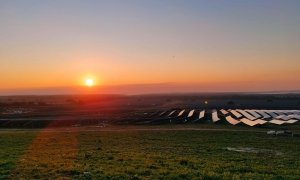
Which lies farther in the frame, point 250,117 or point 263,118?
point 250,117

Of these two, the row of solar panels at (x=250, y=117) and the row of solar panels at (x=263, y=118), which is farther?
the row of solar panels at (x=250, y=117)

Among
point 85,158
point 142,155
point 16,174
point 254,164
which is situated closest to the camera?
point 16,174

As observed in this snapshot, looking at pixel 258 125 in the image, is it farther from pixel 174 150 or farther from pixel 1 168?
pixel 1 168

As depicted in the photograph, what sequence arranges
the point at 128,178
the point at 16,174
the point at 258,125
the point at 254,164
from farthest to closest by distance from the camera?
the point at 258,125, the point at 254,164, the point at 16,174, the point at 128,178

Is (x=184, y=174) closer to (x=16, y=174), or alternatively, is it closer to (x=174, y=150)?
(x=16, y=174)

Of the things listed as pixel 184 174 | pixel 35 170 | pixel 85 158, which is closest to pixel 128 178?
pixel 184 174

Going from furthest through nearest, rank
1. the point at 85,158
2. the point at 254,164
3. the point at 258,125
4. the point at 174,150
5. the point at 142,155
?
the point at 258,125, the point at 174,150, the point at 142,155, the point at 85,158, the point at 254,164

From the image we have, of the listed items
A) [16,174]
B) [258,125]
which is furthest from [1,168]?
[258,125]

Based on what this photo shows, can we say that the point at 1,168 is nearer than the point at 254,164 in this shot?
Yes

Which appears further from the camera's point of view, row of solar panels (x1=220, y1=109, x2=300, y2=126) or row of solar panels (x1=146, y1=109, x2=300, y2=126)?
row of solar panels (x1=146, y1=109, x2=300, y2=126)
